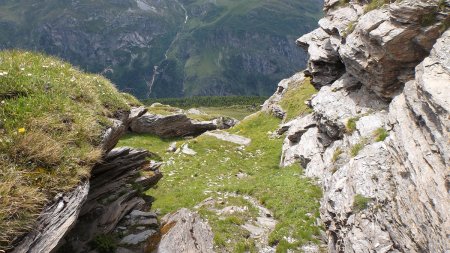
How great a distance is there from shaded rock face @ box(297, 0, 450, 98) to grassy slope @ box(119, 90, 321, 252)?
393 inches

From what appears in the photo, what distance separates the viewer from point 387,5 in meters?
25.2

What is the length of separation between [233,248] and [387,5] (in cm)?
2045

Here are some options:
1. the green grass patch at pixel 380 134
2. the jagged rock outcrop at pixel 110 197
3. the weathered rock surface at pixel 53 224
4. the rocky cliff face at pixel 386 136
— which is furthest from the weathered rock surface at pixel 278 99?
the weathered rock surface at pixel 53 224

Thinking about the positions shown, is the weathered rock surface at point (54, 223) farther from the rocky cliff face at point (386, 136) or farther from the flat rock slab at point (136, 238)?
the rocky cliff face at point (386, 136)

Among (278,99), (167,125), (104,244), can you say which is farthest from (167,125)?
(104,244)

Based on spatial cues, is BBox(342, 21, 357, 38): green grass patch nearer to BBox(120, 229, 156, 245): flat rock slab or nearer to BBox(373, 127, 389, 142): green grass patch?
BBox(373, 127, 389, 142): green grass patch

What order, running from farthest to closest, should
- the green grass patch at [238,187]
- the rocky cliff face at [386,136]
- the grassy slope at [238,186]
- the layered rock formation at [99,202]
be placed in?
1. the green grass patch at [238,187]
2. the grassy slope at [238,186]
3. the rocky cliff face at [386,136]
4. the layered rock formation at [99,202]

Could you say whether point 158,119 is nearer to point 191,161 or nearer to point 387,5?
point 191,161

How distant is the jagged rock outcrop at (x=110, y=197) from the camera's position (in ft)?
51.6

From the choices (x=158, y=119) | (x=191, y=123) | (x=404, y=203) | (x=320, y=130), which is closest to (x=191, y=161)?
(x=320, y=130)

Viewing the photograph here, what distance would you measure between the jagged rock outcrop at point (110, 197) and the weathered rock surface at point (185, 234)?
1273 mm

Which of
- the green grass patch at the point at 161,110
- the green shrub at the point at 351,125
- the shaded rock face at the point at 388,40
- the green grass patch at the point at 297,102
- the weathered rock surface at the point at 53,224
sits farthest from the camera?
the green grass patch at the point at 161,110

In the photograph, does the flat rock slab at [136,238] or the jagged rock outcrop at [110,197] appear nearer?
the jagged rock outcrop at [110,197]

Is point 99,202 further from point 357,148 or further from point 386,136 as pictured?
point 386,136
